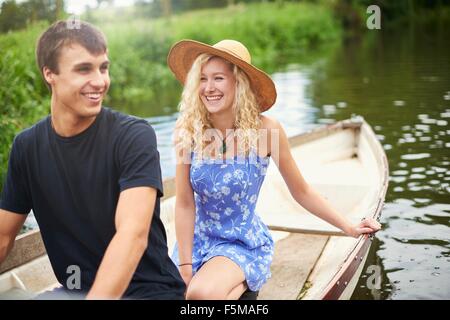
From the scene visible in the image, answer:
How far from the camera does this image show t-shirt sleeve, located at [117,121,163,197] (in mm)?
2189

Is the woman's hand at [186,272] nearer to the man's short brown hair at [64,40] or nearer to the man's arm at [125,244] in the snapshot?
the man's arm at [125,244]

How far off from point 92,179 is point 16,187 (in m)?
0.39

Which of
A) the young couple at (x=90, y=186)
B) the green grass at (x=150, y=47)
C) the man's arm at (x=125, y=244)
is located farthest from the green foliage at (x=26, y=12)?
the man's arm at (x=125, y=244)

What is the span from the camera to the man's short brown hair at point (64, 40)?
219 cm

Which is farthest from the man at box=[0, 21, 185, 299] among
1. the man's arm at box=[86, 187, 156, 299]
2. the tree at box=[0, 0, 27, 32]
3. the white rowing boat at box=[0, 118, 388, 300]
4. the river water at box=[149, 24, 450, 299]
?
the tree at box=[0, 0, 27, 32]

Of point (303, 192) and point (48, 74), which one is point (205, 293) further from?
point (48, 74)

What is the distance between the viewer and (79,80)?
7.32ft

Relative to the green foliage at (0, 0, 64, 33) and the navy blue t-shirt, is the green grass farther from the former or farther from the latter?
the navy blue t-shirt

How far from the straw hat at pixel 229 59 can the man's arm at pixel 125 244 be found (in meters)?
1.10

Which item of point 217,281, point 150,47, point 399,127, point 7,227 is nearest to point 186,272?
point 217,281

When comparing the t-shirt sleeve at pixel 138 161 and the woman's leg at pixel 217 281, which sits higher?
the t-shirt sleeve at pixel 138 161

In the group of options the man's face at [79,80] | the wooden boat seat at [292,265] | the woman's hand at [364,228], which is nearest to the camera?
the man's face at [79,80]
